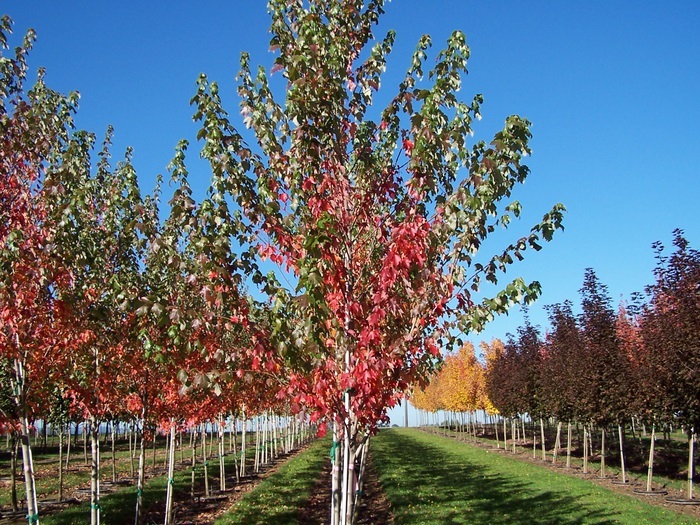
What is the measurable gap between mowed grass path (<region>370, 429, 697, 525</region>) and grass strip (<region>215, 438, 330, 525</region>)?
11.4 feet

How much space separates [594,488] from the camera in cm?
2236

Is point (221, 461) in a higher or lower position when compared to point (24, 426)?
lower

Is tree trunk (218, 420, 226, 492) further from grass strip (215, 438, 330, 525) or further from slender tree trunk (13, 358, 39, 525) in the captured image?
slender tree trunk (13, 358, 39, 525)

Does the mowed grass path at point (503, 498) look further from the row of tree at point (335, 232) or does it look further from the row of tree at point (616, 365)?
the row of tree at point (335, 232)

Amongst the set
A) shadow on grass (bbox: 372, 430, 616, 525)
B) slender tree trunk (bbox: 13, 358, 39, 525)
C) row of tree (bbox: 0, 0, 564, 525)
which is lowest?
shadow on grass (bbox: 372, 430, 616, 525)

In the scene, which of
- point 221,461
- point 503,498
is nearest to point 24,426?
point 221,461

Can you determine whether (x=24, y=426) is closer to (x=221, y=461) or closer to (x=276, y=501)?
(x=276, y=501)

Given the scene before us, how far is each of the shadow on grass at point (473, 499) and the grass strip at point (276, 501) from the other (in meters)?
3.46

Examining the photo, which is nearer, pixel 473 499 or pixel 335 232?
pixel 335 232

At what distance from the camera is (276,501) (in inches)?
792

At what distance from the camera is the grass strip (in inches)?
666

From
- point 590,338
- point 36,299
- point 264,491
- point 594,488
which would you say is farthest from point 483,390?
point 36,299

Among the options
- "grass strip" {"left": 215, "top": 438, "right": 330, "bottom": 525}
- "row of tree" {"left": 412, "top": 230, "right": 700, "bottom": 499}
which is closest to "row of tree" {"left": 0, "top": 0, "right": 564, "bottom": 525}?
"grass strip" {"left": 215, "top": 438, "right": 330, "bottom": 525}

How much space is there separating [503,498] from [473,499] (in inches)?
46.3
